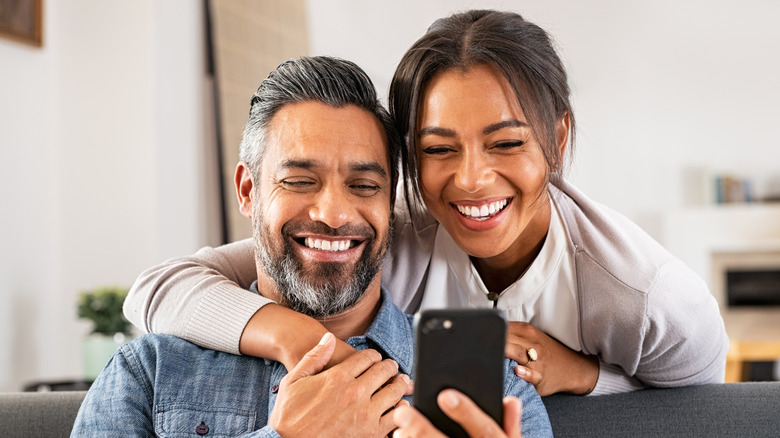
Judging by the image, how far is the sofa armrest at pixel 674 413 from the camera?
4.87ft

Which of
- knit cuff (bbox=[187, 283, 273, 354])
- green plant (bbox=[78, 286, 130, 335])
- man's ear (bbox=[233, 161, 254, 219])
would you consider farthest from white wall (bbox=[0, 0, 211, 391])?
knit cuff (bbox=[187, 283, 273, 354])

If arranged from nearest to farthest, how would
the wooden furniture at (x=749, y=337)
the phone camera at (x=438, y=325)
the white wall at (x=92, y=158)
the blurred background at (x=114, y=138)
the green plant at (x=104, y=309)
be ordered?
1. the phone camera at (x=438, y=325)
2. the wooden furniture at (x=749, y=337)
3. the green plant at (x=104, y=309)
4. the blurred background at (x=114, y=138)
5. the white wall at (x=92, y=158)

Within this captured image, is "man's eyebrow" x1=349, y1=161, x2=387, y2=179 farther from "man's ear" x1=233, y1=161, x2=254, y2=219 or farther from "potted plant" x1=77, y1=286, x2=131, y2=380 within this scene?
"potted plant" x1=77, y1=286, x2=131, y2=380

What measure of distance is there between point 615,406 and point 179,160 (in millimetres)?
3099

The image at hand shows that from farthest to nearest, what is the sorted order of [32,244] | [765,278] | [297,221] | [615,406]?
1. [765,278]
2. [32,244]
3. [615,406]
4. [297,221]

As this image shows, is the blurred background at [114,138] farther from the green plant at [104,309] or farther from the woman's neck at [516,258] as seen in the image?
the woman's neck at [516,258]

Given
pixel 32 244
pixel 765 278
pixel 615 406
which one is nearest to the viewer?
pixel 615 406

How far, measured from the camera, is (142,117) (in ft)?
13.0

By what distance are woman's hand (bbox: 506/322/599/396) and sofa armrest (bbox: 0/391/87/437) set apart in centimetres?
79

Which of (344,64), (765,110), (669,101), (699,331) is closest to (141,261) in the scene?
(344,64)

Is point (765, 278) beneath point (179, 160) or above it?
beneath

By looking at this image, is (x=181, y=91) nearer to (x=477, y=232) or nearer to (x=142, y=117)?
(x=142, y=117)

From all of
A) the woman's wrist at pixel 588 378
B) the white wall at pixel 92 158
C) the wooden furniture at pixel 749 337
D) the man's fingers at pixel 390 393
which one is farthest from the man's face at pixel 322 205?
the white wall at pixel 92 158

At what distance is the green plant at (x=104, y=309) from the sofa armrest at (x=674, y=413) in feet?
8.01
